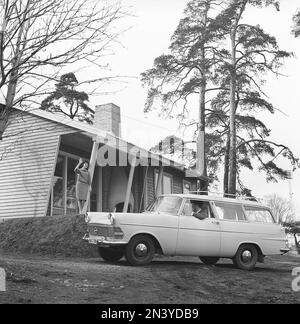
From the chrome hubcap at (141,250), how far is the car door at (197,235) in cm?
75

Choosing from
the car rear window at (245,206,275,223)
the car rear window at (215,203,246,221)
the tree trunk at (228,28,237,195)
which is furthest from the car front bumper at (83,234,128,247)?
the tree trunk at (228,28,237,195)

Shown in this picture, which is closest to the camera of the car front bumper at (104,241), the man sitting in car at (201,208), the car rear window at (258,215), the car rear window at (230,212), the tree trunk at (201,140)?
the car front bumper at (104,241)

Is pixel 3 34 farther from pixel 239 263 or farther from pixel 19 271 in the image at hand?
pixel 239 263

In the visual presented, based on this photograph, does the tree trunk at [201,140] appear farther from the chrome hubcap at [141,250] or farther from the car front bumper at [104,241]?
the car front bumper at [104,241]

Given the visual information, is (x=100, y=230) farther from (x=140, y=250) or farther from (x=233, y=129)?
(x=233, y=129)

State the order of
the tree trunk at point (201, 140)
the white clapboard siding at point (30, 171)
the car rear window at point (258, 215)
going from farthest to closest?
the tree trunk at point (201, 140) → the white clapboard siding at point (30, 171) → the car rear window at point (258, 215)

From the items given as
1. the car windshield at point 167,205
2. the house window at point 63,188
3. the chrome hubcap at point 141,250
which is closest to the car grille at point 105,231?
the chrome hubcap at point 141,250

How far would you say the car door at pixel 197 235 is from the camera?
37.8 feet

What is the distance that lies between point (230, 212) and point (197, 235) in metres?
1.29

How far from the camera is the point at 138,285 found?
8.69 m

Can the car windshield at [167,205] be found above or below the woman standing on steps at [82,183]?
below

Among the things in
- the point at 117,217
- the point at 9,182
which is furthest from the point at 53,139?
the point at 117,217

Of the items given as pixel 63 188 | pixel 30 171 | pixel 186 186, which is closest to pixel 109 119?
pixel 63 188

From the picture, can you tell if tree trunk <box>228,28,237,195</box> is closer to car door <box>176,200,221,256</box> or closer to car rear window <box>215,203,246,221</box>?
car rear window <box>215,203,246,221</box>
